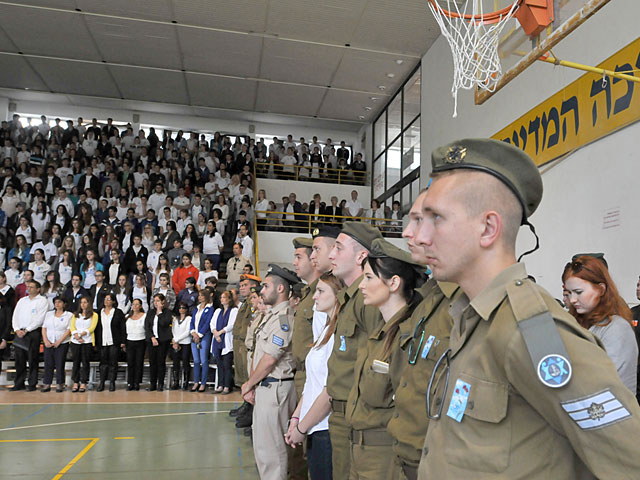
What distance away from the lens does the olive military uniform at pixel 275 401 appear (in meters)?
3.43

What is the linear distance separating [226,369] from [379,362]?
694 cm

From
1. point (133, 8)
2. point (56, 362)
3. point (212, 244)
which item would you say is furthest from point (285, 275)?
point (133, 8)

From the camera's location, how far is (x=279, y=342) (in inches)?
142

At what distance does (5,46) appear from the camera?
13.1m

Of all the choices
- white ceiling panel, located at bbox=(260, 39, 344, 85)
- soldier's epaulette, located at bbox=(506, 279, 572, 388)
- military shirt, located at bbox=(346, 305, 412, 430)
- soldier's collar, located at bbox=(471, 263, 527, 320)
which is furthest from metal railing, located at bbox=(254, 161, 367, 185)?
soldier's epaulette, located at bbox=(506, 279, 572, 388)

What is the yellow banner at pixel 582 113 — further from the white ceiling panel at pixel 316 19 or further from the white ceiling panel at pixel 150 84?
the white ceiling panel at pixel 150 84

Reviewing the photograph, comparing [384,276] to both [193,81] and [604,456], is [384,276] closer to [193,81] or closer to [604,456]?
[604,456]

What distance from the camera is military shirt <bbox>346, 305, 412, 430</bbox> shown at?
77.5 inches

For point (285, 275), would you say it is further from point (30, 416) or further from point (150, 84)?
point (150, 84)

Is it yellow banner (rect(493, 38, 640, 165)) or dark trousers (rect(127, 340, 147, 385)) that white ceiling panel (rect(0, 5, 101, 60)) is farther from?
yellow banner (rect(493, 38, 640, 165))

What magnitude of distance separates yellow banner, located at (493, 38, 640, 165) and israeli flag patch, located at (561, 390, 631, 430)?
5.24 m

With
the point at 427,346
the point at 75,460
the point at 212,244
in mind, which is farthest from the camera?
the point at 212,244

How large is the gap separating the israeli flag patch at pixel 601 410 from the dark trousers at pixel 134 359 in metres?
8.84

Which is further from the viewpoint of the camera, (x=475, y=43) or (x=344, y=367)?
(x=475, y=43)
